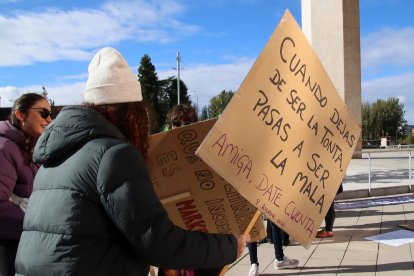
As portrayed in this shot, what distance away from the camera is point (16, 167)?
2848 millimetres

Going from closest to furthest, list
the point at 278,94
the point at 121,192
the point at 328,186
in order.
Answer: the point at 121,192 → the point at 278,94 → the point at 328,186

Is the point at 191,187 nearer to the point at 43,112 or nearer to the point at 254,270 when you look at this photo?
the point at 43,112

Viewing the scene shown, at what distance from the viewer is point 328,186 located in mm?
2598

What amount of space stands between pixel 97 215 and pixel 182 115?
2.57 meters

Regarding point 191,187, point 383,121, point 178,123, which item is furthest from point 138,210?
point 383,121

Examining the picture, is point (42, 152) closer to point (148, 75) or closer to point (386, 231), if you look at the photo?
point (386, 231)

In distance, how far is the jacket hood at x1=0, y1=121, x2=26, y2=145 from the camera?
2.90 metres

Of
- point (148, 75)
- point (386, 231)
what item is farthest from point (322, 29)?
point (148, 75)

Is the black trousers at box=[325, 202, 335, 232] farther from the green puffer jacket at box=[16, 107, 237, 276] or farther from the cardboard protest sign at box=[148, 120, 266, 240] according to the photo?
the green puffer jacket at box=[16, 107, 237, 276]

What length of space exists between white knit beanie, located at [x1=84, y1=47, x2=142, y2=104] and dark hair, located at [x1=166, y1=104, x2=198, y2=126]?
2.17 meters

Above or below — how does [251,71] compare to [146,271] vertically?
above

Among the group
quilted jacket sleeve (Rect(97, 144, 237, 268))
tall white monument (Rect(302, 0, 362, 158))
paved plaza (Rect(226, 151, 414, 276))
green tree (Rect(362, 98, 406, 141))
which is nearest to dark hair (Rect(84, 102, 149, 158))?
quilted jacket sleeve (Rect(97, 144, 237, 268))

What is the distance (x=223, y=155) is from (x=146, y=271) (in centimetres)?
58

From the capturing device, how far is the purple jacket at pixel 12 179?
9.10 feet
